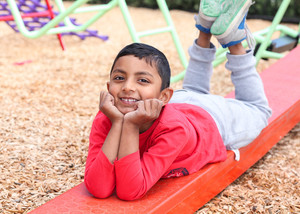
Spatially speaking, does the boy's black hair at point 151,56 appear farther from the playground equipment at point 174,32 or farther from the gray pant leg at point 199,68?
the playground equipment at point 174,32

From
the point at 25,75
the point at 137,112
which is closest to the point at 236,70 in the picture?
the point at 137,112

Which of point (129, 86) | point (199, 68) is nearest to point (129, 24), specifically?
point (199, 68)

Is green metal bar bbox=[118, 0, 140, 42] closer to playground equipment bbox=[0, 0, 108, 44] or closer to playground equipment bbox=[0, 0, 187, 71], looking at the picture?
playground equipment bbox=[0, 0, 187, 71]

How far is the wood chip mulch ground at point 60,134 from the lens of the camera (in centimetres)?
183

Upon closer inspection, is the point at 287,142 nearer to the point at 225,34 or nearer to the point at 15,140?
the point at 225,34

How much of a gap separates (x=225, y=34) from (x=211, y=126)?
49 centimetres

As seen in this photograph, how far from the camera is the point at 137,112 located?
1.31m

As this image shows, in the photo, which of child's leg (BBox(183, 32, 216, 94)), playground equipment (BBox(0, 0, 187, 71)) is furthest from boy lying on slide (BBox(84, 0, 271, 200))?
playground equipment (BBox(0, 0, 187, 71))

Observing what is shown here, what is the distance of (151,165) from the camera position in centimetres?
137

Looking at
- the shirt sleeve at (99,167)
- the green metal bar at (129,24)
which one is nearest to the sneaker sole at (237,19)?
the shirt sleeve at (99,167)

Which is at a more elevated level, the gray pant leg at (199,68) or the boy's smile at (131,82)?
the boy's smile at (131,82)

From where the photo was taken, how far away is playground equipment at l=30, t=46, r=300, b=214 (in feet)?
4.47

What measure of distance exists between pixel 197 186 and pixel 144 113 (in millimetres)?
458

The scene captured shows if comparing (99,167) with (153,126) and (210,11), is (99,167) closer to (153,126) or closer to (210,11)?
(153,126)
